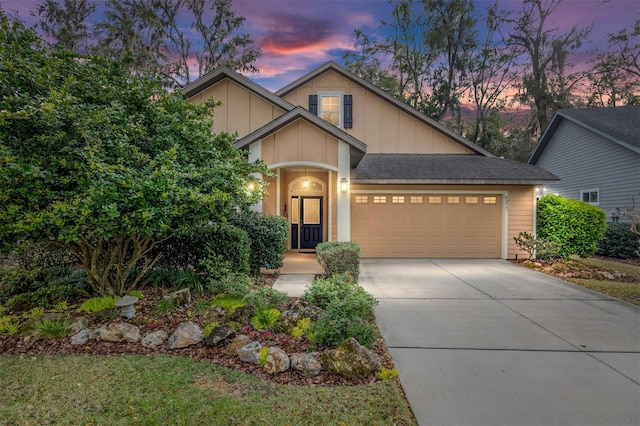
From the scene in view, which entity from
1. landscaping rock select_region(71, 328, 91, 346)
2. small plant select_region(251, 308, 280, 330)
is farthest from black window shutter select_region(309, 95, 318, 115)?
landscaping rock select_region(71, 328, 91, 346)

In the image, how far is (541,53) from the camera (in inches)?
818

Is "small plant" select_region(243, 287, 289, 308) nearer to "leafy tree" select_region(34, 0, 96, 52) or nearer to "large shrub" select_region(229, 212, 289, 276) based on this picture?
"large shrub" select_region(229, 212, 289, 276)

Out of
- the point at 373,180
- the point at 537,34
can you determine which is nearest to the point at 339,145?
the point at 373,180

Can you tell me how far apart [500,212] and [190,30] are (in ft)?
69.3

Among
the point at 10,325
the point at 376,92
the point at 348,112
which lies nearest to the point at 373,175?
the point at 348,112

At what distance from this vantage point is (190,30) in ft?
65.6

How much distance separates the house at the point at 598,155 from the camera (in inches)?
460

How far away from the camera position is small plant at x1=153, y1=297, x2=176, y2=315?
4.29m

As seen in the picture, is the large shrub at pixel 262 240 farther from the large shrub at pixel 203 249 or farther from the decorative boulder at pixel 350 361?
the decorative boulder at pixel 350 361

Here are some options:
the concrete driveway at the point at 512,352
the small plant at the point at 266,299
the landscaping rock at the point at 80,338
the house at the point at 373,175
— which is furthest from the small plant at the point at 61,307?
the house at the point at 373,175

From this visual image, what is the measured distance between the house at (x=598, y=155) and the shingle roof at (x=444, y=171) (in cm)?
395

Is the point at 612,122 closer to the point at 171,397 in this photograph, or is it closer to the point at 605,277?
the point at 605,277

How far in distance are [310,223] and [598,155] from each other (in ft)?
41.4

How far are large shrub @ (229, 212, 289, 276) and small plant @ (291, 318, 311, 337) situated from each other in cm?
325
